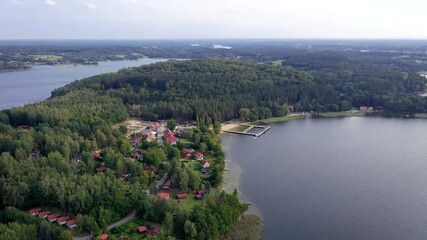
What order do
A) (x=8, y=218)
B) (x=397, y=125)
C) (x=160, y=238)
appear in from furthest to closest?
(x=397, y=125)
(x=8, y=218)
(x=160, y=238)

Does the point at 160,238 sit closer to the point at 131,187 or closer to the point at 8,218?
the point at 131,187

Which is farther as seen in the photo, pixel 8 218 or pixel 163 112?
pixel 163 112

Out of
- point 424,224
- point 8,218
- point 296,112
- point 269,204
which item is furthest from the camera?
point 296,112

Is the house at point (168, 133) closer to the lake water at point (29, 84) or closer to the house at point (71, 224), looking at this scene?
the house at point (71, 224)

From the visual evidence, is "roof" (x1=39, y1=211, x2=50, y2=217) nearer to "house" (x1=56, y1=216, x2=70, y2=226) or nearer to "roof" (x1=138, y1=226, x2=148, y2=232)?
"house" (x1=56, y1=216, x2=70, y2=226)

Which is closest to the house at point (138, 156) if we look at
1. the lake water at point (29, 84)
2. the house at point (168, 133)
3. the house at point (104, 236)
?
the house at point (168, 133)

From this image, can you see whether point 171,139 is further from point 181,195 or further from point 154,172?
point 181,195

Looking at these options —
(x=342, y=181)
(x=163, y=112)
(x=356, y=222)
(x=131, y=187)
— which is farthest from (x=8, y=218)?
(x=163, y=112)
